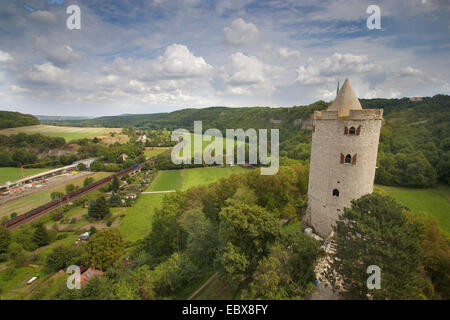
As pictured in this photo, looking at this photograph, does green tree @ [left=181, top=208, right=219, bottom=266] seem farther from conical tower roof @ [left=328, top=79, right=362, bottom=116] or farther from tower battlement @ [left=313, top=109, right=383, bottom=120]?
conical tower roof @ [left=328, top=79, right=362, bottom=116]

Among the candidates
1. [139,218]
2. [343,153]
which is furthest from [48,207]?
[343,153]

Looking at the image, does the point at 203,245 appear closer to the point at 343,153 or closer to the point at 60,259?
the point at 343,153

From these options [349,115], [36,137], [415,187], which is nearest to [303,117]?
[415,187]

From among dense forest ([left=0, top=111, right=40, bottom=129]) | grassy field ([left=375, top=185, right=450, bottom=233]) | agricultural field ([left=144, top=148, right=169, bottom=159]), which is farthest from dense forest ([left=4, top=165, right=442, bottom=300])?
dense forest ([left=0, top=111, right=40, bottom=129])

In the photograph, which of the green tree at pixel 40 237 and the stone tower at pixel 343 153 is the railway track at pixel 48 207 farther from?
the stone tower at pixel 343 153

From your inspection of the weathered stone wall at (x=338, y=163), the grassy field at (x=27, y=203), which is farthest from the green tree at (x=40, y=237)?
the weathered stone wall at (x=338, y=163)
